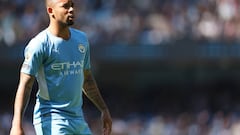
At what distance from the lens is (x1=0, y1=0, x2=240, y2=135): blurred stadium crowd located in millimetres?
17859

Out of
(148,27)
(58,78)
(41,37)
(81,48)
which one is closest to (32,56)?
(41,37)

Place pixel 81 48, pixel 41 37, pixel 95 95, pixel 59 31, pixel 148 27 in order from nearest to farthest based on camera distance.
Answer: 1. pixel 41 37
2. pixel 59 31
3. pixel 81 48
4. pixel 95 95
5. pixel 148 27

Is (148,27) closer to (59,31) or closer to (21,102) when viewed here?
(59,31)

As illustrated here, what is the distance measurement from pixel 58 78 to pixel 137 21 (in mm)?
11663

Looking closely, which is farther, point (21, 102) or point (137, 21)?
→ point (137, 21)

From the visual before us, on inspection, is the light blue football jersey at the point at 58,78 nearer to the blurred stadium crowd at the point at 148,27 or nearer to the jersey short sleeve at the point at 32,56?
the jersey short sleeve at the point at 32,56

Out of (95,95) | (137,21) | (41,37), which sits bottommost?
(137,21)

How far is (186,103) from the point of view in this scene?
64.9 ft

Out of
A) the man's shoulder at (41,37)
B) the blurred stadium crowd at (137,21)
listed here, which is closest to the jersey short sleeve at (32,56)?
the man's shoulder at (41,37)

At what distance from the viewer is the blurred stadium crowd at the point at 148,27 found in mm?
17859

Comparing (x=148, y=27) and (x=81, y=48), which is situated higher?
(x=81, y=48)

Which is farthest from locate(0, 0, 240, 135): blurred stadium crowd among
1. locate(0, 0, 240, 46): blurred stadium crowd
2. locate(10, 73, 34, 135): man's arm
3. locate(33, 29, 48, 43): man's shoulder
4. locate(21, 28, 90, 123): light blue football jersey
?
locate(10, 73, 34, 135): man's arm

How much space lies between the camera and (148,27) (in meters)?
18.2

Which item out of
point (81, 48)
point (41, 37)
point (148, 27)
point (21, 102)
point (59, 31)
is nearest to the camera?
point (21, 102)
